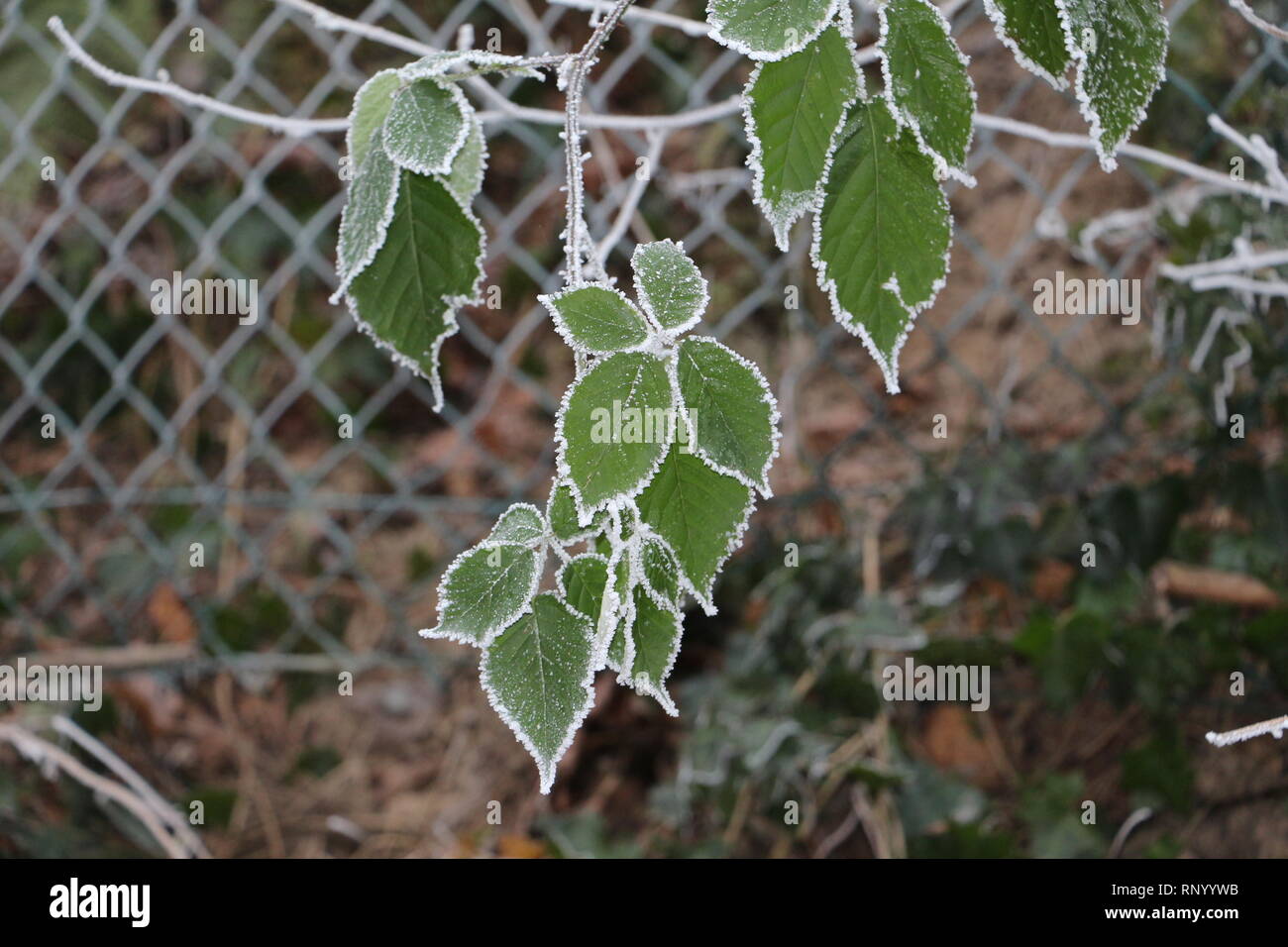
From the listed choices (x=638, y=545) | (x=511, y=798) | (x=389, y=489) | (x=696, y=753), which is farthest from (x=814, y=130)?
(x=389, y=489)

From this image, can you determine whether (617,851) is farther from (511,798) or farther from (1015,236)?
(1015,236)

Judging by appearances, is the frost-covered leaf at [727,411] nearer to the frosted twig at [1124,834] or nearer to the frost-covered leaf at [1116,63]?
the frost-covered leaf at [1116,63]

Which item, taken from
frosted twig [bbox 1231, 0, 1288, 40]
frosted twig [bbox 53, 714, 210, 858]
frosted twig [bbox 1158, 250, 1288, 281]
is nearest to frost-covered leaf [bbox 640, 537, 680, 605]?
frosted twig [bbox 1231, 0, 1288, 40]

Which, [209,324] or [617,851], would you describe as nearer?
[617,851]

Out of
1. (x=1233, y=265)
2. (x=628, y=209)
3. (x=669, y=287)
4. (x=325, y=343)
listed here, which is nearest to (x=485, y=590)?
(x=669, y=287)

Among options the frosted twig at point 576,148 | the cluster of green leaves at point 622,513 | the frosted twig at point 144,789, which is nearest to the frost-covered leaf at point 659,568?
the cluster of green leaves at point 622,513

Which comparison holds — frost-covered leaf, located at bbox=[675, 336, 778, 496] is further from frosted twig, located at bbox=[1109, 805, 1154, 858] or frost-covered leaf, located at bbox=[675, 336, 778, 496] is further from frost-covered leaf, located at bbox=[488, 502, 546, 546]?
frosted twig, located at bbox=[1109, 805, 1154, 858]

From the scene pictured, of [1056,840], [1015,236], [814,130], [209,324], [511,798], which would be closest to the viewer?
[814,130]
